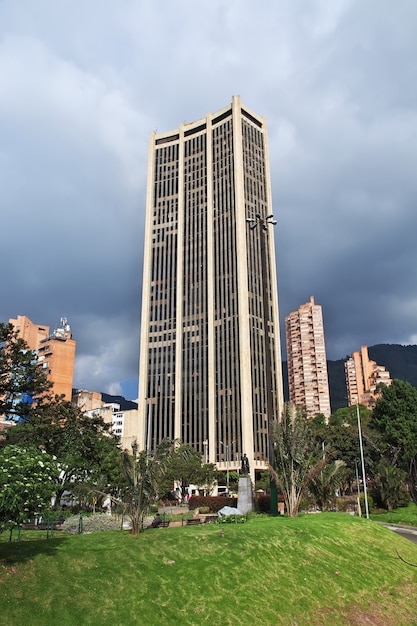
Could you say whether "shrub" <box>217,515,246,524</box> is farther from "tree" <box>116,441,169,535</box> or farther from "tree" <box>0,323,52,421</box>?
"tree" <box>0,323,52,421</box>

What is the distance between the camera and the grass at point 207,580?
1412cm

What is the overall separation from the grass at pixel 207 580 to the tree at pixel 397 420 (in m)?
43.1

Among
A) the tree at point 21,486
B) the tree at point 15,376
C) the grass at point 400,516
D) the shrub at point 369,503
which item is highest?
the tree at point 15,376

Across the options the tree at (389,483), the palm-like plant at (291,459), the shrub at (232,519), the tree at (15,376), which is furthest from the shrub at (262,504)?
the tree at (389,483)

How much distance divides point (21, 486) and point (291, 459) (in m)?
18.6

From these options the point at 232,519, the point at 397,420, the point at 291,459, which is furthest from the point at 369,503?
the point at 232,519

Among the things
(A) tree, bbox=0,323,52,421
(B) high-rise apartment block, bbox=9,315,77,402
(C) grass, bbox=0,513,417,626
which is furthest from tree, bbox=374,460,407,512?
(B) high-rise apartment block, bbox=9,315,77,402

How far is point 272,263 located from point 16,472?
104394mm

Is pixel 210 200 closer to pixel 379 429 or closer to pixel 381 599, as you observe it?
pixel 379 429

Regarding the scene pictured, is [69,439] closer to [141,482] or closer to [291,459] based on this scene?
[141,482]

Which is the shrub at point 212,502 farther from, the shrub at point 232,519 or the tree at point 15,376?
the tree at point 15,376

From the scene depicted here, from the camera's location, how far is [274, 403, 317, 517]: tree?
95.3 ft

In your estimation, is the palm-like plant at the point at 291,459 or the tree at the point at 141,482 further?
the palm-like plant at the point at 291,459

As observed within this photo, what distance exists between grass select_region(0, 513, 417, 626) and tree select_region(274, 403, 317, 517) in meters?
6.74
